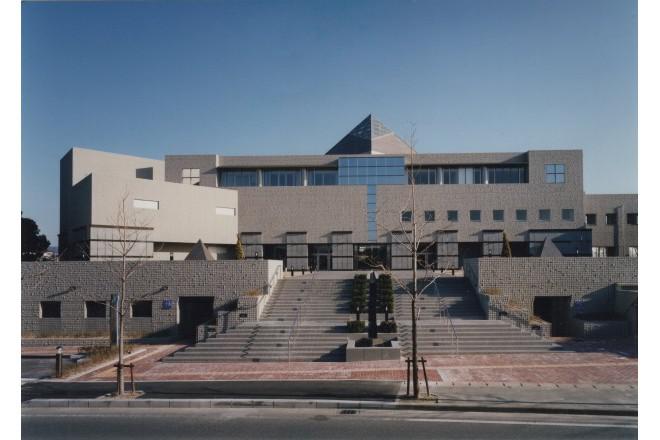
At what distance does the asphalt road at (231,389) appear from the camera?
1284cm

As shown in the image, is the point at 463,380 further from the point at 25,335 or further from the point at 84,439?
the point at 25,335

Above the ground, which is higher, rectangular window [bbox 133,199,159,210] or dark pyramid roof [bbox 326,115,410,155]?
dark pyramid roof [bbox 326,115,410,155]

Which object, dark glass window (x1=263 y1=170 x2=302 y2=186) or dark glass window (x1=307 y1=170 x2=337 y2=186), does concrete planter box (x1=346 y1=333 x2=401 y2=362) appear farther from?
dark glass window (x1=263 y1=170 x2=302 y2=186)

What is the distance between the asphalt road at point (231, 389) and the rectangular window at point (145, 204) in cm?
1822

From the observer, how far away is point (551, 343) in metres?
19.4

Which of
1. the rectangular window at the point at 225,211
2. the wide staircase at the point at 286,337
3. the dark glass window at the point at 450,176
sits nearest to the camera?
the wide staircase at the point at 286,337

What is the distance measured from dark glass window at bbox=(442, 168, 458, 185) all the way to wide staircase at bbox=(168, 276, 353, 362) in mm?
18534

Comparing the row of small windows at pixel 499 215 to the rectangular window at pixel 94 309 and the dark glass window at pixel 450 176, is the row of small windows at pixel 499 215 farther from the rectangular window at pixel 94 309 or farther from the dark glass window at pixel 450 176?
the rectangular window at pixel 94 309

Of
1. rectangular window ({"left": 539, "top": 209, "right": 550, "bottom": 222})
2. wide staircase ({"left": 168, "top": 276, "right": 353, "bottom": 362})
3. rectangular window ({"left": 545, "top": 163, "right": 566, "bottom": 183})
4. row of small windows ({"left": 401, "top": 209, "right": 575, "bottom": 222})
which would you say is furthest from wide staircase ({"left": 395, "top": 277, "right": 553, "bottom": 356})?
rectangular window ({"left": 545, "top": 163, "right": 566, "bottom": 183})

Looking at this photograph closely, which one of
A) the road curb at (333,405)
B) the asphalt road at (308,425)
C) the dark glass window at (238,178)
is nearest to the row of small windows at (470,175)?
the dark glass window at (238,178)

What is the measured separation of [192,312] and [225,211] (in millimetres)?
13925

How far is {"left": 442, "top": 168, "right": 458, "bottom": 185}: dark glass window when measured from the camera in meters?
39.9

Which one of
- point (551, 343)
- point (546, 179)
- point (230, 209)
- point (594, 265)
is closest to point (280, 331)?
point (551, 343)

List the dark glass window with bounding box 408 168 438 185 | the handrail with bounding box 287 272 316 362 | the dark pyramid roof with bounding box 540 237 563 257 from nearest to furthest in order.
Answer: the handrail with bounding box 287 272 316 362
the dark pyramid roof with bounding box 540 237 563 257
the dark glass window with bounding box 408 168 438 185
